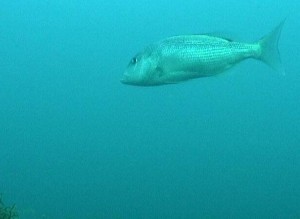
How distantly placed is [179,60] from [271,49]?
802mm

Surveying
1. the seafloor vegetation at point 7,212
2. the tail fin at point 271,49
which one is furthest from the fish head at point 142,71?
the seafloor vegetation at point 7,212

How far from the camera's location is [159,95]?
88.9 m

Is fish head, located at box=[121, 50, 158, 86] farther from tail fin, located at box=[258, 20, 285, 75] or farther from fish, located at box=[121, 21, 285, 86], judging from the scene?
tail fin, located at box=[258, 20, 285, 75]

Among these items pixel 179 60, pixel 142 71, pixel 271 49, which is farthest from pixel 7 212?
pixel 271 49

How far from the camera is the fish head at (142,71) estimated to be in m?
3.84

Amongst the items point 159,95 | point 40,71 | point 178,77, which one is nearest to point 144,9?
point 159,95

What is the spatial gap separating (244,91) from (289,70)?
535 inches

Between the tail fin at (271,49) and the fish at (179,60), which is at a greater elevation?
the tail fin at (271,49)

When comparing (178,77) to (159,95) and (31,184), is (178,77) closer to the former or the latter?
(31,184)

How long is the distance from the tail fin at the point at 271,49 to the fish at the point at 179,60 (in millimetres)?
155

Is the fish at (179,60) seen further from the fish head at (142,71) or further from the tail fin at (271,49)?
the tail fin at (271,49)

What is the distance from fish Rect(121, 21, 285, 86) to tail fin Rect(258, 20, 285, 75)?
155 millimetres

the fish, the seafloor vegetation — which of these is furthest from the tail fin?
the seafloor vegetation

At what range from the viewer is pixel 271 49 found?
4250 millimetres
